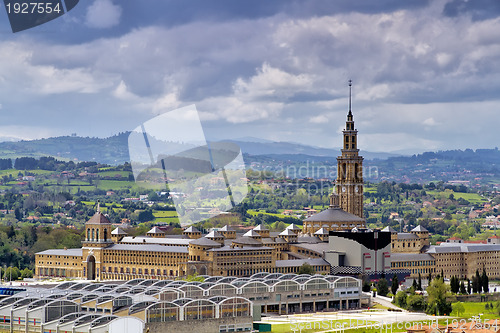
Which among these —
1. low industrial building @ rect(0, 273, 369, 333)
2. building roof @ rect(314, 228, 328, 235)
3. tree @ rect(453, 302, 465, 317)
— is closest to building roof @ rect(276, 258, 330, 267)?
building roof @ rect(314, 228, 328, 235)

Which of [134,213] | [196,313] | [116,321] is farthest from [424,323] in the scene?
[134,213]

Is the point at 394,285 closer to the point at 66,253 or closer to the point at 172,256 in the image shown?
the point at 172,256

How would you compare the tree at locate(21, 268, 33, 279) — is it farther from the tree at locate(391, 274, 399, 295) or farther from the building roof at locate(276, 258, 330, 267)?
the tree at locate(391, 274, 399, 295)

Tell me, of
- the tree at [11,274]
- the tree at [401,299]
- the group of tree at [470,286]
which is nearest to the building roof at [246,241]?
the tree at [401,299]

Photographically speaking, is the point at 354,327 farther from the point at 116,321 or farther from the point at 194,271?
the point at 194,271

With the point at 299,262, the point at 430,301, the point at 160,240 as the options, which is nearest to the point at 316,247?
the point at 299,262

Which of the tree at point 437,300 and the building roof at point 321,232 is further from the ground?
the building roof at point 321,232

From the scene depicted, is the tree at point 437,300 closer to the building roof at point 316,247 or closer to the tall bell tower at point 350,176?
the building roof at point 316,247
